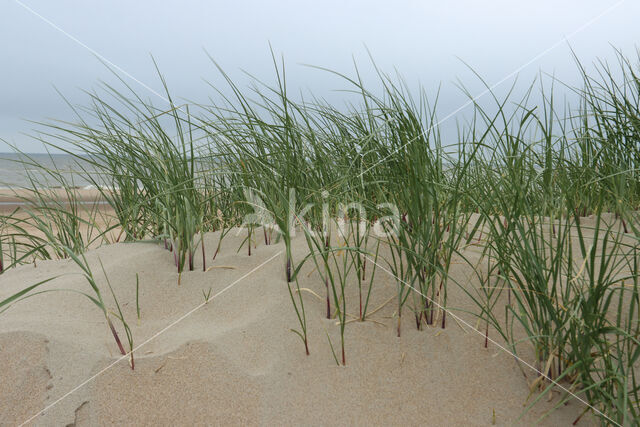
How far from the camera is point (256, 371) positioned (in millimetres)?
1318

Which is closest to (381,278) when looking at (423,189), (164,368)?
(423,189)

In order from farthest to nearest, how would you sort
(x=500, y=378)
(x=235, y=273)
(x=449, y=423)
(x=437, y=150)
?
(x=235, y=273) < (x=437, y=150) < (x=500, y=378) < (x=449, y=423)

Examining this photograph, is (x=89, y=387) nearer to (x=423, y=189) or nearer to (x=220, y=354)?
(x=220, y=354)

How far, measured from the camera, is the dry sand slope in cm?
123

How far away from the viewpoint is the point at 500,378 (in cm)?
131

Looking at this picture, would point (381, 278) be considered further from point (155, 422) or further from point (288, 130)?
point (155, 422)

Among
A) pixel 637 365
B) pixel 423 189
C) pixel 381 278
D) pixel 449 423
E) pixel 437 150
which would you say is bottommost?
pixel 449 423

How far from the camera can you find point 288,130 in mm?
1817

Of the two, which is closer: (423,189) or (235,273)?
(423,189)

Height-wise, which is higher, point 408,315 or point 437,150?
point 437,150

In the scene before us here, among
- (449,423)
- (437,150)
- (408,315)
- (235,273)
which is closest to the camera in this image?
(449,423)

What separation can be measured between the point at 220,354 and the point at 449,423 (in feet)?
2.04

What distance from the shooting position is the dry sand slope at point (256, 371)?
1.23m

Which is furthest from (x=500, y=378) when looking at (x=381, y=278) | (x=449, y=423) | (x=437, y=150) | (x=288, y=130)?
(x=288, y=130)
